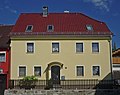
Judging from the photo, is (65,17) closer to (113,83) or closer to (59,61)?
(59,61)

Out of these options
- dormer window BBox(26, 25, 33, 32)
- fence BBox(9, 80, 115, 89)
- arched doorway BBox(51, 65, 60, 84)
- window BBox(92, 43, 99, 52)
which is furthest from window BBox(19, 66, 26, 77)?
window BBox(92, 43, 99, 52)

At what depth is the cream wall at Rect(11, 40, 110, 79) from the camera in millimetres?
28641

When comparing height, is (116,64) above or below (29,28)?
below

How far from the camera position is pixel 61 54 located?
2888 cm

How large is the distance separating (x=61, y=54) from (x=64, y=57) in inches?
18.3

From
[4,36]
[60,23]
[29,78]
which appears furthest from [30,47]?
[60,23]

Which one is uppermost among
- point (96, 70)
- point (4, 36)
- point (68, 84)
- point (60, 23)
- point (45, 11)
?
point (45, 11)

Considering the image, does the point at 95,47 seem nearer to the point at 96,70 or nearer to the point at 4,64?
the point at 96,70

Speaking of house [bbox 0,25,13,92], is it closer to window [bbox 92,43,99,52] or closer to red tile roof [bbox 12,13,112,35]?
red tile roof [bbox 12,13,112,35]

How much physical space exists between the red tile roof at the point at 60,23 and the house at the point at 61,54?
0.37ft

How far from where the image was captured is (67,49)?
94.9ft

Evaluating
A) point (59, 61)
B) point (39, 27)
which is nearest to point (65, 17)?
point (39, 27)

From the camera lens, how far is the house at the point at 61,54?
28625 mm

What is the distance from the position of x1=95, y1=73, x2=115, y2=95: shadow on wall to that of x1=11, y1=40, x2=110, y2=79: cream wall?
0.54 m
